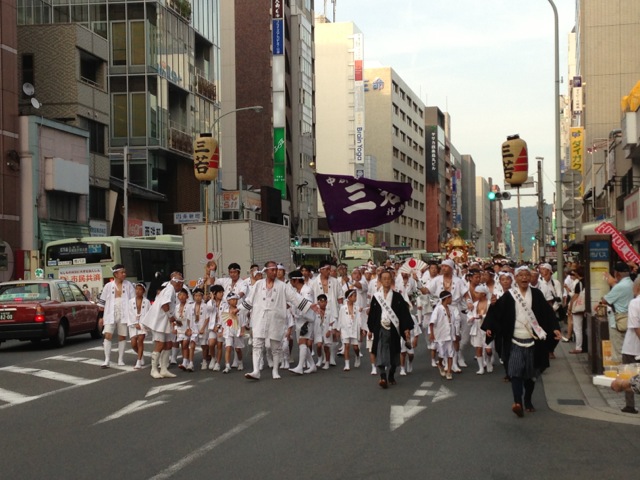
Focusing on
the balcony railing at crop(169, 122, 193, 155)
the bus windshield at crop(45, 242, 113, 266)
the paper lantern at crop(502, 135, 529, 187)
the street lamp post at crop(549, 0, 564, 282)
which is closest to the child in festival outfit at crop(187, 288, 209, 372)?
the paper lantern at crop(502, 135, 529, 187)

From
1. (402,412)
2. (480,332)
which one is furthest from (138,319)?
(402,412)

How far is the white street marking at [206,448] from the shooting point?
7730 mm

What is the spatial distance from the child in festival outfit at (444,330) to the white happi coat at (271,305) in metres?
2.10

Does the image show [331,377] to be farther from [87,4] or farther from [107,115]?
[87,4]

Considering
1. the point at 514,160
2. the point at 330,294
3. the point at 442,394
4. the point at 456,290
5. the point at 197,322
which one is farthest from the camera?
the point at 514,160

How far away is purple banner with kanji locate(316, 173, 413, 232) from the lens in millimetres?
20438

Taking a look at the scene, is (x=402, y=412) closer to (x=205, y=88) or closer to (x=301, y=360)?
(x=301, y=360)

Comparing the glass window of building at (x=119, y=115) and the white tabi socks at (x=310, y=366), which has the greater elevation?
the glass window of building at (x=119, y=115)

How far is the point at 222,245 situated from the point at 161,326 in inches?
592

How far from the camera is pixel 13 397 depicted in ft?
42.3

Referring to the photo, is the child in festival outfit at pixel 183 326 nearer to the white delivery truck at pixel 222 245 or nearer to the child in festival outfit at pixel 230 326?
the child in festival outfit at pixel 230 326

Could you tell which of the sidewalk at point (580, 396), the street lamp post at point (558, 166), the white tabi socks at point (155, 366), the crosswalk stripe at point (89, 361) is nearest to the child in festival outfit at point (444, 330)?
the sidewalk at point (580, 396)

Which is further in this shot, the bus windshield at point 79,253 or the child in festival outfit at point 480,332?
the bus windshield at point 79,253

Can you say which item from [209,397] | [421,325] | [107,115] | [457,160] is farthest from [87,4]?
[457,160]
